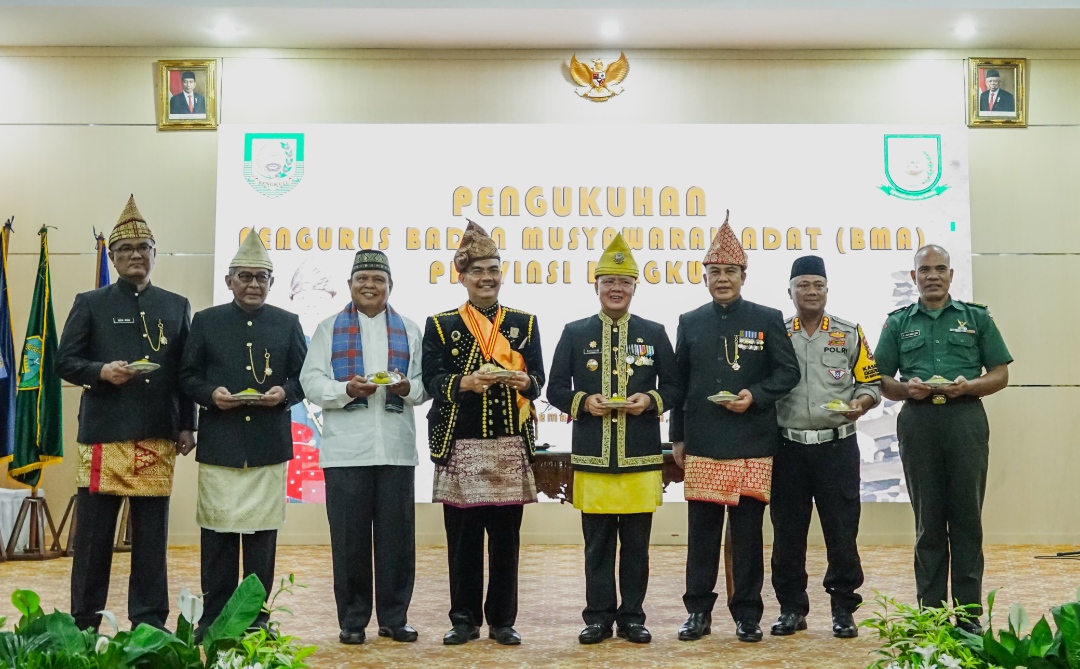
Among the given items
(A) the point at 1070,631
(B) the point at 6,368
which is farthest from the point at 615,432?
(B) the point at 6,368

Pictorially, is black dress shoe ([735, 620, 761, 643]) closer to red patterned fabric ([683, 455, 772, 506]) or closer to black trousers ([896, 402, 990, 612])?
red patterned fabric ([683, 455, 772, 506])

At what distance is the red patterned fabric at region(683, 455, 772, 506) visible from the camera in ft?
13.5

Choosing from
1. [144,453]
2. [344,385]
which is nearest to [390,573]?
[344,385]

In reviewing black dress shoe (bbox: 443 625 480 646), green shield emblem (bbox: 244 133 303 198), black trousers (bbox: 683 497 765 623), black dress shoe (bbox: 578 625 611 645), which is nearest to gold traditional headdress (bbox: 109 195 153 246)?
black dress shoe (bbox: 443 625 480 646)

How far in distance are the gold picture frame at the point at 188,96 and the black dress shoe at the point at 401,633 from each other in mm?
4677

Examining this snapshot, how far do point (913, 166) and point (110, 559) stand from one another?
18.8 ft

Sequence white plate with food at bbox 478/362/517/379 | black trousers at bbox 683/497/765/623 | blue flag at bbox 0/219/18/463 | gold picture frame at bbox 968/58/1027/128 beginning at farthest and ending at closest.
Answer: gold picture frame at bbox 968/58/1027/128 → blue flag at bbox 0/219/18/463 → black trousers at bbox 683/497/765/623 → white plate with food at bbox 478/362/517/379

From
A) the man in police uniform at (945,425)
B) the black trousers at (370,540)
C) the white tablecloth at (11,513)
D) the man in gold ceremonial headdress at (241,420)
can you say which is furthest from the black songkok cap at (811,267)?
the white tablecloth at (11,513)

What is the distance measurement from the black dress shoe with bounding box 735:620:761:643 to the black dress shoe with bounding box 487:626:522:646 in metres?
0.83

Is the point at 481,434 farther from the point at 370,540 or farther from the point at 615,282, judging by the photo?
the point at 615,282

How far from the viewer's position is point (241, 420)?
13.4 feet

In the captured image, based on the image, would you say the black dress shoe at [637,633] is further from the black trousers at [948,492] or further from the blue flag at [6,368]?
the blue flag at [6,368]

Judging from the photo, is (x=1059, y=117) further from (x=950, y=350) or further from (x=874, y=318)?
(x=950, y=350)

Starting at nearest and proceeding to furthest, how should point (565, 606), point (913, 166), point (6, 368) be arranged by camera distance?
point (565, 606) → point (6, 368) → point (913, 166)
